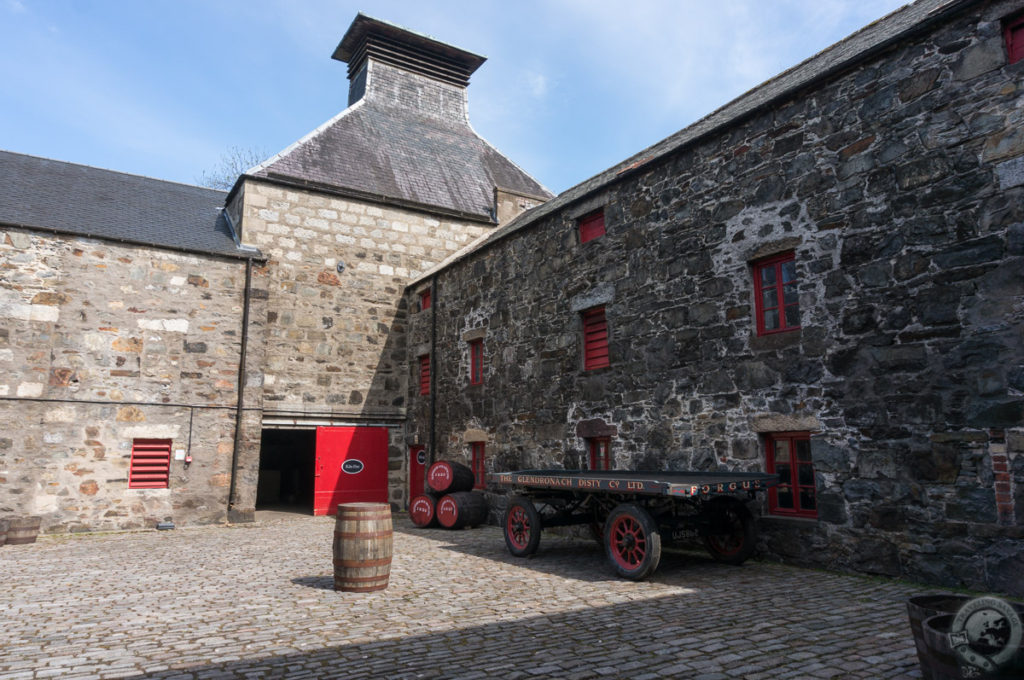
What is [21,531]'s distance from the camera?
34.8 ft

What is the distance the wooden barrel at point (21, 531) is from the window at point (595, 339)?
31.1ft

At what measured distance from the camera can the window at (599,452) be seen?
10.00 metres

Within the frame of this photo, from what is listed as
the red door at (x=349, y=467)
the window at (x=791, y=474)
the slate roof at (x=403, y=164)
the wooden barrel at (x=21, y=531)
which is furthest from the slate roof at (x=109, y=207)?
the window at (x=791, y=474)

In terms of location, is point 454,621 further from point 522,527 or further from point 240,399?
point 240,399

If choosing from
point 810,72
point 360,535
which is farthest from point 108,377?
point 810,72

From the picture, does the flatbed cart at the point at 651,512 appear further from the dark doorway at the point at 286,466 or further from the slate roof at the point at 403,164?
the dark doorway at the point at 286,466

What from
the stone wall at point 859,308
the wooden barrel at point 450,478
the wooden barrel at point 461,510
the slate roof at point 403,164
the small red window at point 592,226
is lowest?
the wooden barrel at point 461,510

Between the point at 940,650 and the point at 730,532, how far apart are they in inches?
167

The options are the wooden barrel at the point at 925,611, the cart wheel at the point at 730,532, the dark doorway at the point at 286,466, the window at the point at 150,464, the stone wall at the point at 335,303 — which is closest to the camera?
the wooden barrel at the point at 925,611

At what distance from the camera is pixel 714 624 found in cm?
502

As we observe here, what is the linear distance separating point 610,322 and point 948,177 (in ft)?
15.6

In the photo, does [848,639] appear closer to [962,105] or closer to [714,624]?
[714,624]

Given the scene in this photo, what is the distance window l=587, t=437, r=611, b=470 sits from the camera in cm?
1000

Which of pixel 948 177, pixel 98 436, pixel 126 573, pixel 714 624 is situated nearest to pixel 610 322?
pixel 948 177
